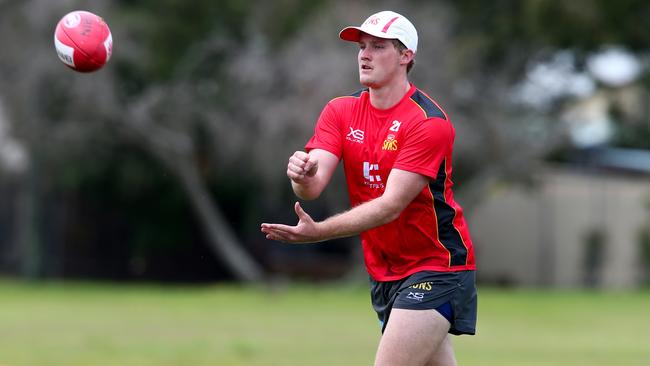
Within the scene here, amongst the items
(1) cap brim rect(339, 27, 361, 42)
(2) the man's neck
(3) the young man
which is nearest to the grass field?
(3) the young man

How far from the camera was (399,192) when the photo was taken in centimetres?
616

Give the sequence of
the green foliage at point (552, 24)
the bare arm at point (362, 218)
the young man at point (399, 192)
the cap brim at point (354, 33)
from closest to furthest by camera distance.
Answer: the bare arm at point (362, 218), the young man at point (399, 192), the cap brim at point (354, 33), the green foliage at point (552, 24)

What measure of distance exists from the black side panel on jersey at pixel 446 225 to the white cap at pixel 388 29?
77 centimetres

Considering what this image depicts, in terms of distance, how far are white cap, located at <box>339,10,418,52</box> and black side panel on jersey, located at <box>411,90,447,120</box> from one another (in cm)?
28

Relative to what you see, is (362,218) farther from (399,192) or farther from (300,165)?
(300,165)

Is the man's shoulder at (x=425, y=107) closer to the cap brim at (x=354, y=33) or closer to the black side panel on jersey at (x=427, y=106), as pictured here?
the black side panel on jersey at (x=427, y=106)

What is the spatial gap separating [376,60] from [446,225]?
107 cm

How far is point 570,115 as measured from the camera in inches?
1090

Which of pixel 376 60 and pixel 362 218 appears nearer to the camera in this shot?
pixel 362 218

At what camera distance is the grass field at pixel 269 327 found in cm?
1327

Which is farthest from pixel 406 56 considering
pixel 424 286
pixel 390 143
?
pixel 424 286

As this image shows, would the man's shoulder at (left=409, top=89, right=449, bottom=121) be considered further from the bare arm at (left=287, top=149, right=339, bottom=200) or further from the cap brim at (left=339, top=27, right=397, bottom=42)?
the bare arm at (left=287, top=149, right=339, bottom=200)

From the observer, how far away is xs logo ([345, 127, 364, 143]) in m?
6.54

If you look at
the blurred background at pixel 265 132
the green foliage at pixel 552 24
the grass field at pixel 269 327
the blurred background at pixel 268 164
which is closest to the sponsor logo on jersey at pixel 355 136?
the grass field at pixel 269 327
